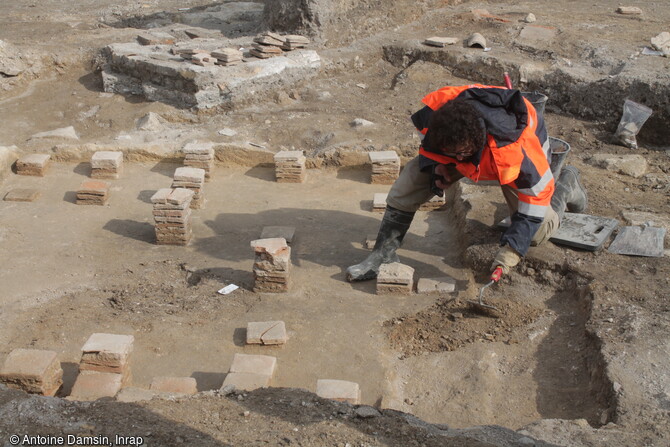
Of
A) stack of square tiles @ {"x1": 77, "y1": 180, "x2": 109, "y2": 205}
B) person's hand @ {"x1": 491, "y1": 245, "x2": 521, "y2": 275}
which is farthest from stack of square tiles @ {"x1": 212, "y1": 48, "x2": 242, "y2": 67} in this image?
person's hand @ {"x1": 491, "y1": 245, "x2": 521, "y2": 275}

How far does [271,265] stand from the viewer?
554 centimetres

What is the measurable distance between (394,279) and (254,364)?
1.54 m

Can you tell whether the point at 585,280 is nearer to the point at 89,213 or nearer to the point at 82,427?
the point at 82,427

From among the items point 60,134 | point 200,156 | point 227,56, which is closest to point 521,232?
point 200,156

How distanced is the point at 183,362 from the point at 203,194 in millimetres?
2872

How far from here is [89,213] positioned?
7.01 meters

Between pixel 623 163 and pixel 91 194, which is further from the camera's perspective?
pixel 623 163

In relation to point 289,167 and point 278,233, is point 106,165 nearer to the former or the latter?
point 289,167

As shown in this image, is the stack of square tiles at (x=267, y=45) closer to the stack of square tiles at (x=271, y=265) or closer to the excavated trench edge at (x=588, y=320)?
the excavated trench edge at (x=588, y=320)

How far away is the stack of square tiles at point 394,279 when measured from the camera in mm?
5582

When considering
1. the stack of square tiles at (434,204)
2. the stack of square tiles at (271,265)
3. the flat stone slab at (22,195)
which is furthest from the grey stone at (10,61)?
the stack of square tiles at (434,204)

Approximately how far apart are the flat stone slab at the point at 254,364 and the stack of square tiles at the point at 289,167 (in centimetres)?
340

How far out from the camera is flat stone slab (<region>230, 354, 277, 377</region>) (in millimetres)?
4535

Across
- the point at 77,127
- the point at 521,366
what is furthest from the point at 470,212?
the point at 77,127
